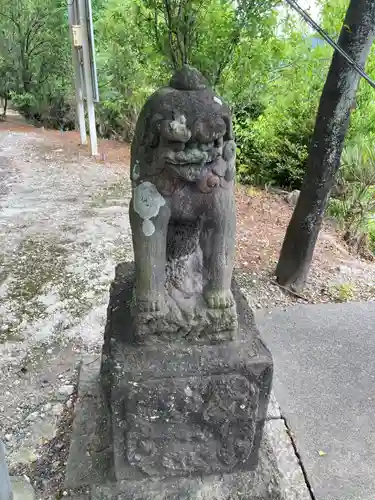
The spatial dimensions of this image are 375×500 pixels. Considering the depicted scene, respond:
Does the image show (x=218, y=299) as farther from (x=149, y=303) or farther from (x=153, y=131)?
(x=153, y=131)

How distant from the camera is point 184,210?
1379 mm

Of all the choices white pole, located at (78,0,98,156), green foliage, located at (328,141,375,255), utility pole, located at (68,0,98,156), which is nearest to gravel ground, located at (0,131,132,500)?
white pole, located at (78,0,98,156)

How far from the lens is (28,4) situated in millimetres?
8922

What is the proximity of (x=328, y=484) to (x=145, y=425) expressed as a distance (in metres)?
0.81

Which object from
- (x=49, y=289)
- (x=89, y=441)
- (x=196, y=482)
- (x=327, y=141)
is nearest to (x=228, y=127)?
(x=196, y=482)

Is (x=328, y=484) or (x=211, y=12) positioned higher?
(x=211, y=12)

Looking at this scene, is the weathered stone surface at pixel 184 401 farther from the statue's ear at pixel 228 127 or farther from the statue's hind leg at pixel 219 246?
the statue's ear at pixel 228 127

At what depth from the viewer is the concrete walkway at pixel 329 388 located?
181 cm

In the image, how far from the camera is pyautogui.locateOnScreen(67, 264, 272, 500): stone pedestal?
1.43 metres

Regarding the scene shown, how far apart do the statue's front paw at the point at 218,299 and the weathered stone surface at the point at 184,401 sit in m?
0.14

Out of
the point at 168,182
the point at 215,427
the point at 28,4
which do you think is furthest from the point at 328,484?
the point at 28,4

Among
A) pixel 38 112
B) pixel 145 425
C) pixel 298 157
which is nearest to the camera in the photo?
pixel 145 425

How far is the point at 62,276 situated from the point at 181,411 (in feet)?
6.63

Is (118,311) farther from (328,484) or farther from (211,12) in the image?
(211,12)
